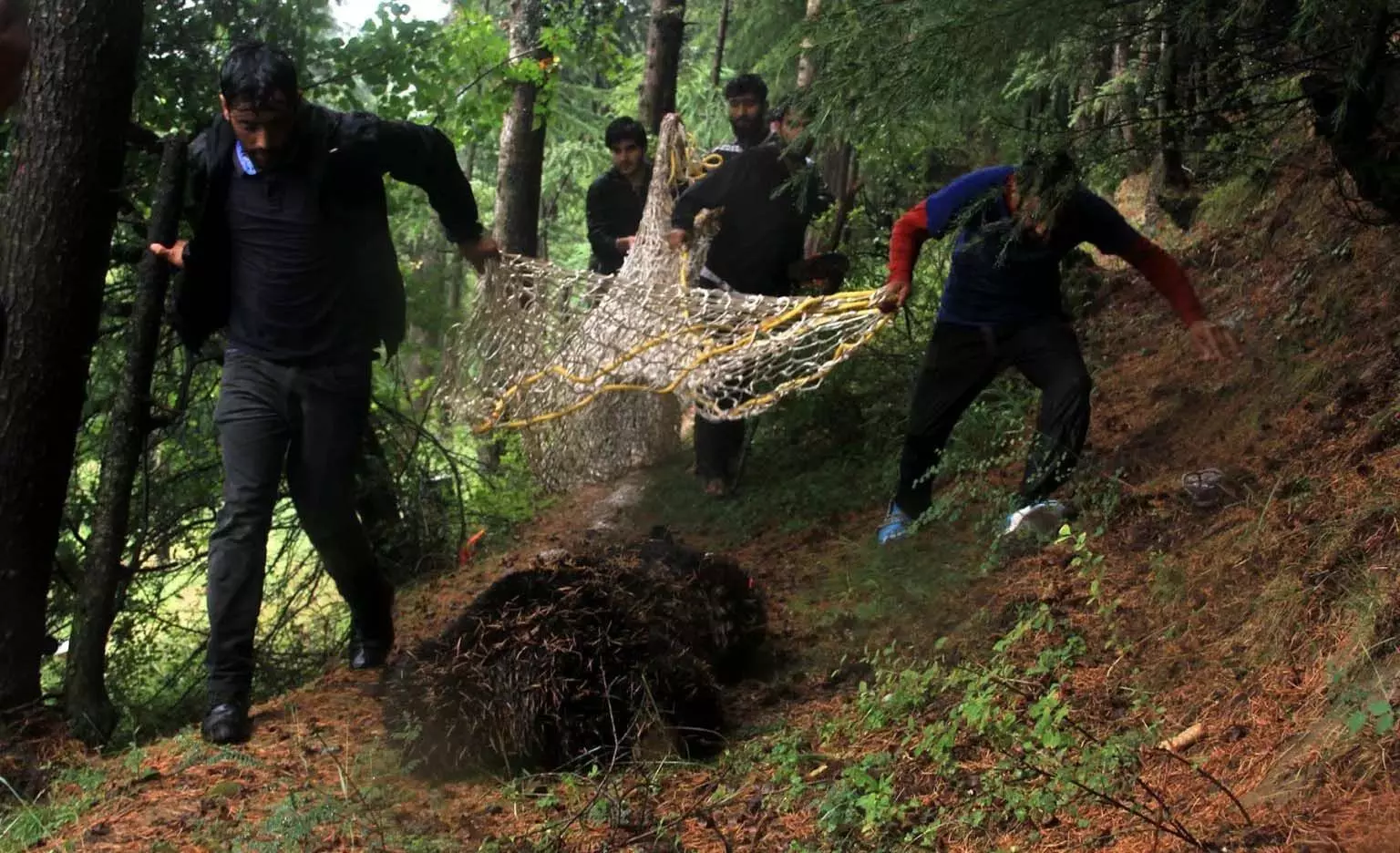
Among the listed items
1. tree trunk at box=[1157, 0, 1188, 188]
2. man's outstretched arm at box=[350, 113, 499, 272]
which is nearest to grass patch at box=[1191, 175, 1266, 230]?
tree trunk at box=[1157, 0, 1188, 188]

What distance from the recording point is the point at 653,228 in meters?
5.80

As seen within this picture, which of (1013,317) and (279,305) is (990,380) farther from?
(279,305)

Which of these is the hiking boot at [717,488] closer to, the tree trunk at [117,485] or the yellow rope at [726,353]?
the yellow rope at [726,353]

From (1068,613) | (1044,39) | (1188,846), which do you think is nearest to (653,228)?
(1044,39)

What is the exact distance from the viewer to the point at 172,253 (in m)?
3.62

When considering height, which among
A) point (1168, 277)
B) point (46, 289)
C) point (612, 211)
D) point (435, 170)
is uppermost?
point (612, 211)

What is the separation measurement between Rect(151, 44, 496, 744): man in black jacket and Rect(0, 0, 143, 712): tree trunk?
11.1 inches

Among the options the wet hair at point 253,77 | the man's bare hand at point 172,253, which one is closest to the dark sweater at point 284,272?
the man's bare hand at point 172,253

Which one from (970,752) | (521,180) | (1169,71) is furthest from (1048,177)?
(521,180)

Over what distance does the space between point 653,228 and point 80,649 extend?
3.22 metres

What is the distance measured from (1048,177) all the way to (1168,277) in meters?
0.84

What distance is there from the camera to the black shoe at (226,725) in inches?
133

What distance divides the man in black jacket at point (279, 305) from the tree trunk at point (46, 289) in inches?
11.1

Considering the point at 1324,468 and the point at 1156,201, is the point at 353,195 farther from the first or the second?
the point at 1156,201
